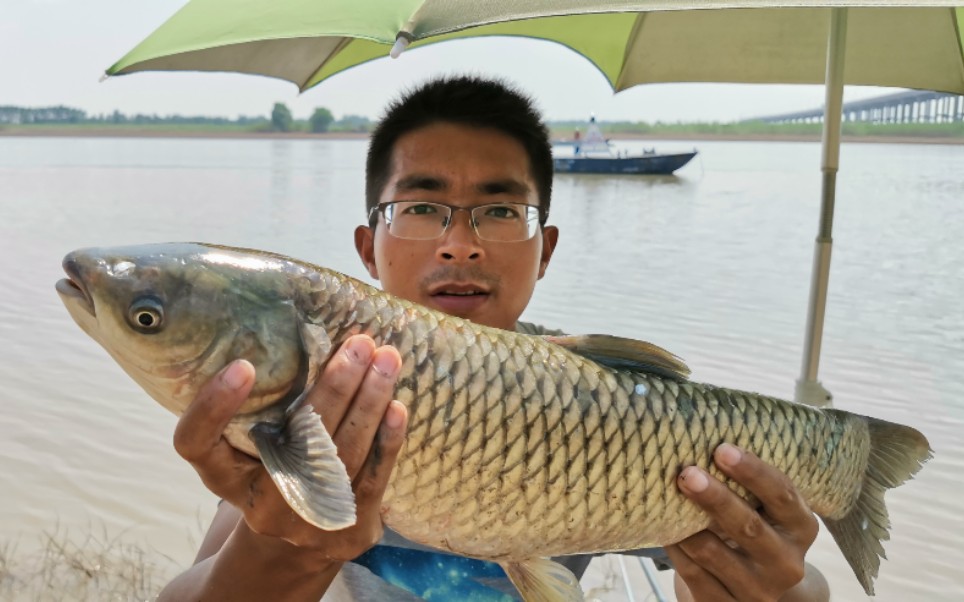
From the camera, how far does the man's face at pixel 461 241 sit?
208 centimetres

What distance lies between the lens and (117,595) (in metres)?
3.18

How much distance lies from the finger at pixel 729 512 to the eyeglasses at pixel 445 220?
85 centimetres

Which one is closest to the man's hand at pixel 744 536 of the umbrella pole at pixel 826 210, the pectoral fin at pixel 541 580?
the pectoral fin at pixel 541 580

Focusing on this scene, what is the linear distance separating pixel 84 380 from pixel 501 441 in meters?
5.86

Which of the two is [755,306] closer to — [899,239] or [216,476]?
[899,239]

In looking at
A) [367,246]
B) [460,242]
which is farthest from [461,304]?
[367,246]

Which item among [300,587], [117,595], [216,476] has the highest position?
[216,476]

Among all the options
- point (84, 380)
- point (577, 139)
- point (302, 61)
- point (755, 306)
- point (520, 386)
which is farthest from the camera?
point (577, 139)

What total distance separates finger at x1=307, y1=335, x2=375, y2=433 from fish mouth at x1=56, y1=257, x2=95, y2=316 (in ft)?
1.08

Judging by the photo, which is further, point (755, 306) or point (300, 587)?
point (755, 306)

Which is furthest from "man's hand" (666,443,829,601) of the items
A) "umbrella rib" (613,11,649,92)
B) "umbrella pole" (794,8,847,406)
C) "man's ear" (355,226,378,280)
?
"umbrella rib" (613,11,649,92)

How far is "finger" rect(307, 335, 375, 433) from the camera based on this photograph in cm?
122

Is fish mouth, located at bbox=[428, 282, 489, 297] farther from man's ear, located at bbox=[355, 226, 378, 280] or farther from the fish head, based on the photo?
the fish head

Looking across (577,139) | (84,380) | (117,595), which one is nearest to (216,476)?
(117,595)
